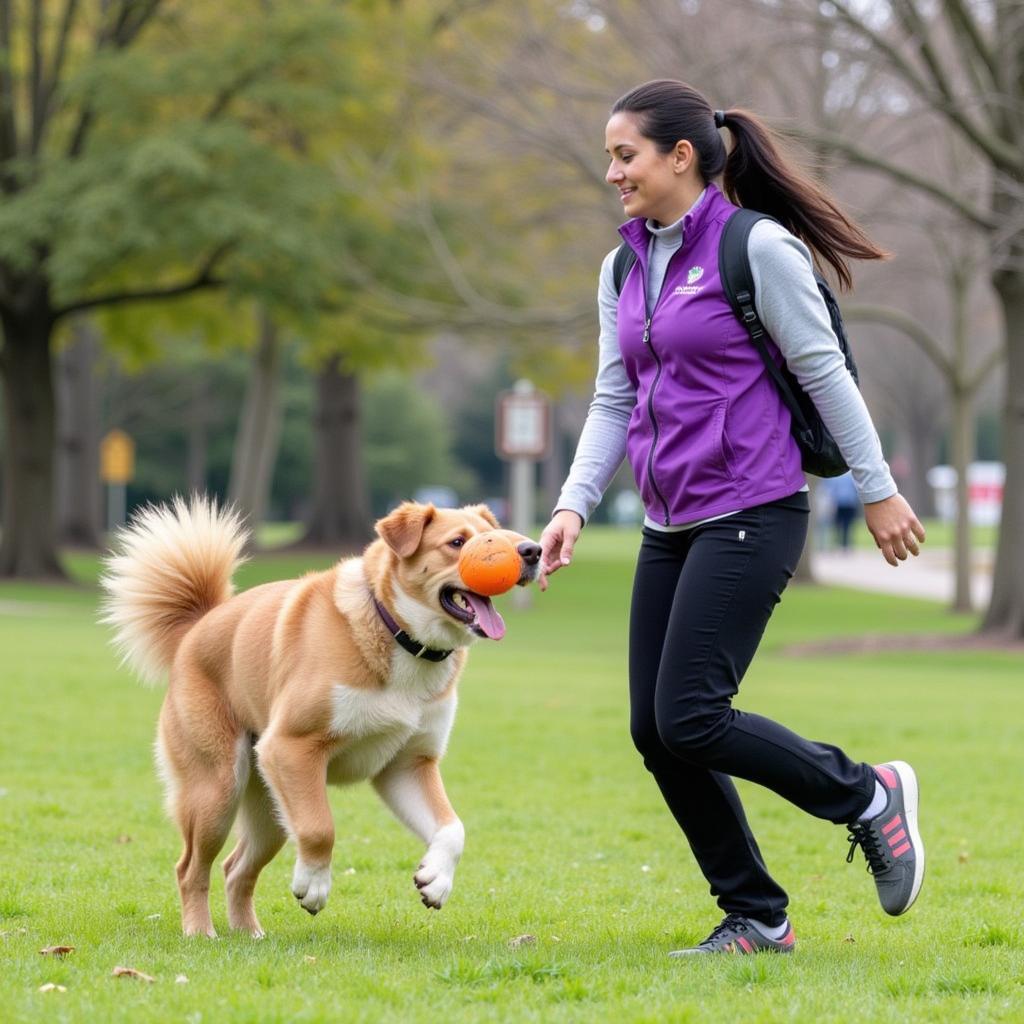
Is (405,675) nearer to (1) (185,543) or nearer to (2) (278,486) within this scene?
(1) (185,543)

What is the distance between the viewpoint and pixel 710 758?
4.68 metres

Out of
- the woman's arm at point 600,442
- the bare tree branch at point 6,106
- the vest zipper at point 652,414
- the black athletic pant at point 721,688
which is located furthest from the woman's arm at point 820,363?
the bare tree branch at point 6,106

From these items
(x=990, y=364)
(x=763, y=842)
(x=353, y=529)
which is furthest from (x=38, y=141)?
(x=763, y=842)

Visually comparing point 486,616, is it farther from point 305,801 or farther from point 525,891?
point 525,891

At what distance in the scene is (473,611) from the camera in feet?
16.8

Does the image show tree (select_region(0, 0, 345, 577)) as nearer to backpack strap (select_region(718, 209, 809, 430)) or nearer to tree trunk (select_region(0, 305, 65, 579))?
tree trunk (select_region(0, 305, 65, 579))

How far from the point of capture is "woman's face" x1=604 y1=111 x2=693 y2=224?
476cm

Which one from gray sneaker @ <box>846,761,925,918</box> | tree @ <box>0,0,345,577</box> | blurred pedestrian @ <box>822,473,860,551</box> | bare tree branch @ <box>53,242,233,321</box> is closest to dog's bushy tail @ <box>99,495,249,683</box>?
gray sneaker @ <box>846,761,925,918</box>

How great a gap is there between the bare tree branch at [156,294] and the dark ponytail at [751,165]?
69.4 feet

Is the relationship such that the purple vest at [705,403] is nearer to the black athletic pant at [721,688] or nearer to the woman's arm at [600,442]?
the black athletic pant at [721,688]

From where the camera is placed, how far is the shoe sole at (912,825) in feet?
15.8

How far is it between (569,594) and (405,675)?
79.9ft

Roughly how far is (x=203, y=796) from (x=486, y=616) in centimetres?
117

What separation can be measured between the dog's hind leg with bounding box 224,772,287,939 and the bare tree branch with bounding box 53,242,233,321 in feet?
67.8
